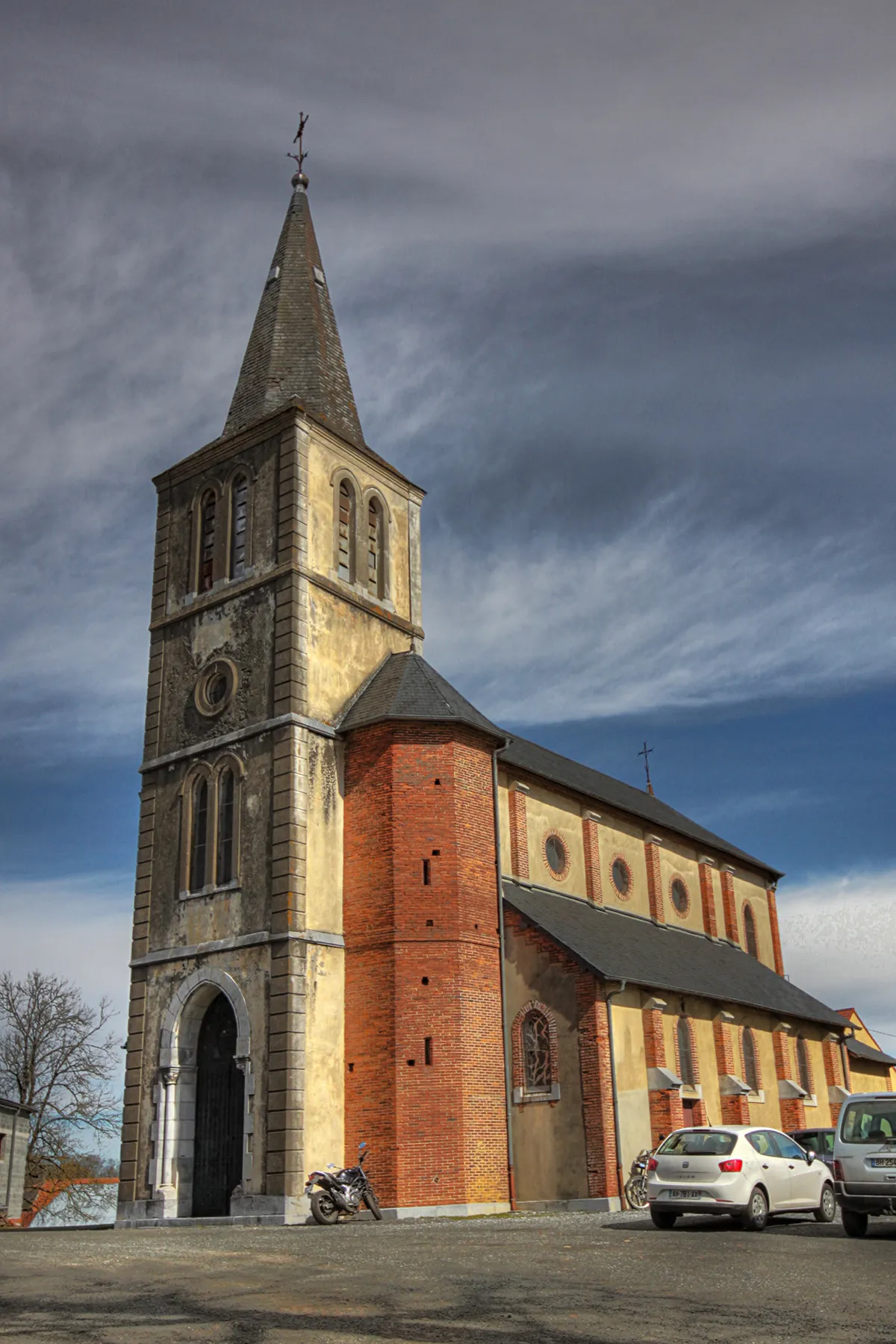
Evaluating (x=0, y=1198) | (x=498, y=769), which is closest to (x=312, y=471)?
Result: (x=498, y=769)

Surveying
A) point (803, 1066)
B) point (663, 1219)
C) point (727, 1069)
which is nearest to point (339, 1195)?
point (663, 1219)

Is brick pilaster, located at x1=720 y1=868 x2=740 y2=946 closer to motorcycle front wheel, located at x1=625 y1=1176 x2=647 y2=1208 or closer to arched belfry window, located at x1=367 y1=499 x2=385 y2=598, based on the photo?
motorcycle front wheel, located at x1=625 y1=1176 x2=647 y2=1208

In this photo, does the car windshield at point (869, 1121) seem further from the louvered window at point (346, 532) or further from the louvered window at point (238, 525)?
the louvered window at point (238, 525)

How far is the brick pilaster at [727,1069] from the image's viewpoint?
2867 cm

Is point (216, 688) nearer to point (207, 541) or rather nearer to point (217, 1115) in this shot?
point (207, 541)

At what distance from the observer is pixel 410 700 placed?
84.4 feet

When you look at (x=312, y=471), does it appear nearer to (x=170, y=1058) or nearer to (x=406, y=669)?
(x=406, y=669)

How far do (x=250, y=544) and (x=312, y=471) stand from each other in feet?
7.06

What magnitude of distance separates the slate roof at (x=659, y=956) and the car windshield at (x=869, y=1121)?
772 centimetres

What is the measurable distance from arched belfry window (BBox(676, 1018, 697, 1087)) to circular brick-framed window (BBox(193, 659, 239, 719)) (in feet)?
40.3

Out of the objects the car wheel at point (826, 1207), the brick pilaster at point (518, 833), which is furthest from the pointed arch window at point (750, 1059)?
the car wheel at point (826, 1207)

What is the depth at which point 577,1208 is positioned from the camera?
A: 74.2 ft

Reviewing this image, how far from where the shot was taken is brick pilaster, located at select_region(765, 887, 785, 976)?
4197 cm

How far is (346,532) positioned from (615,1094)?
13.5 m
